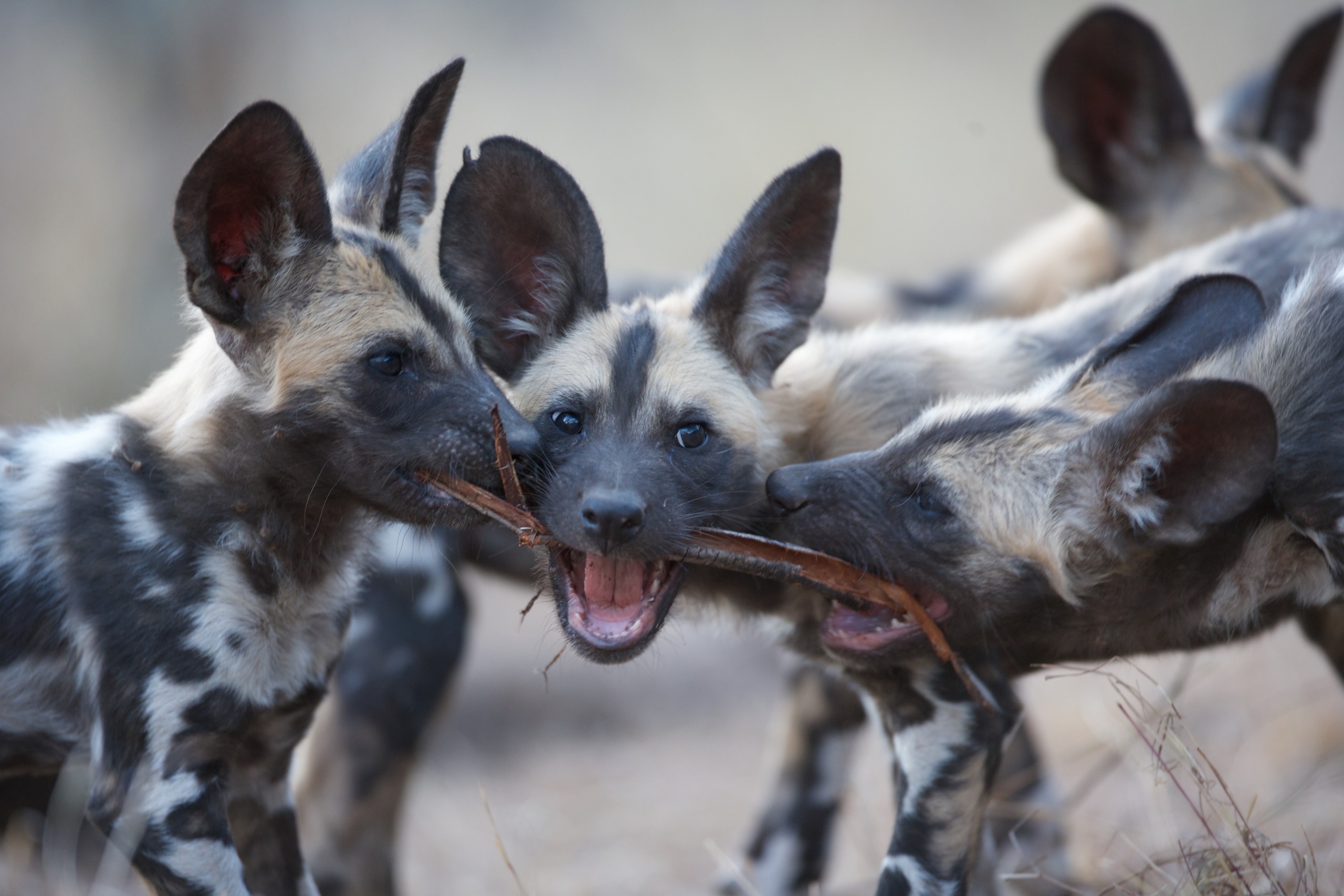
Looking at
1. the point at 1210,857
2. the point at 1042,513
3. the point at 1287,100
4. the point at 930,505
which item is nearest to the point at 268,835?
the point at 930,505

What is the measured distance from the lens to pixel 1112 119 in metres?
4.91

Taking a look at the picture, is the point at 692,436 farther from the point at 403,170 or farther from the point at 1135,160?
the point at 1135,160

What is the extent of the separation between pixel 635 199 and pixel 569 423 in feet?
26.2

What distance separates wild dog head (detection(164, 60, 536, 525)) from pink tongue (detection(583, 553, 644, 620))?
13.4 inches

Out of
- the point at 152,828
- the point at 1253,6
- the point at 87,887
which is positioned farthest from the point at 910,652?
the point at 1253,6

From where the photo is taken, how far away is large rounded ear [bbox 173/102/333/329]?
2.67m

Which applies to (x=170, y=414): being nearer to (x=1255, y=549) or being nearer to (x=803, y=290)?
(x=803, y=290)

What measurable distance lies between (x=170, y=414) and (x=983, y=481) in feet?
6.06

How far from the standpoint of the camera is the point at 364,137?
30.6 feet

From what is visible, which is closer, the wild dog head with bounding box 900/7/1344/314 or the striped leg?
the striped leg


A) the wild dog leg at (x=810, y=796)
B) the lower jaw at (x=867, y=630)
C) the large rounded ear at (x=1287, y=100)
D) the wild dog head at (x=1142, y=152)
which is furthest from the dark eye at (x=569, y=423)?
the large rounded ear at (x=1287, y=100)

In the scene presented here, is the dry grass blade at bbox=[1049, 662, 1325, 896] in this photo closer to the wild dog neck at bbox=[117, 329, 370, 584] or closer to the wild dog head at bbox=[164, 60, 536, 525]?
the wild dog head at bbox=[164, 60, 536, 525]

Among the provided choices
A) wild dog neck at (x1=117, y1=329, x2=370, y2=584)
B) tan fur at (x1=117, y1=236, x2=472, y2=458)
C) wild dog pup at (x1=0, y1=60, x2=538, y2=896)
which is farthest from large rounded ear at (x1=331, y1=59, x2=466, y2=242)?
wild dog neck at (x1=117, y1=329, x2=370, y2=584)

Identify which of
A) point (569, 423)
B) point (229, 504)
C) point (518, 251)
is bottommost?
point (229, 504)
